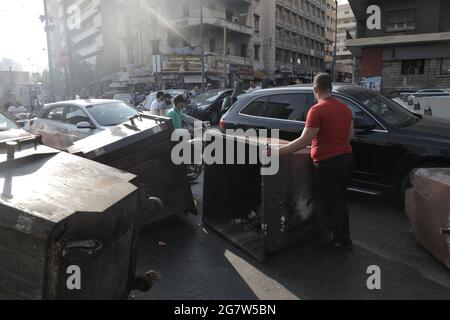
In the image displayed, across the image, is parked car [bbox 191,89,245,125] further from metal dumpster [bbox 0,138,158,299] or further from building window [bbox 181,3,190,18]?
building window [bbox 181,3,190,18]

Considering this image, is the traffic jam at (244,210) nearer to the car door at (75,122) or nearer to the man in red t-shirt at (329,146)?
the man in red t-shirt at (329,146)

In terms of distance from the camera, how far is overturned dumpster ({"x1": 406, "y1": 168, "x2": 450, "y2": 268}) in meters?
3.55

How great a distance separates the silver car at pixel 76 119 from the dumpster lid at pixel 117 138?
3.23 meters

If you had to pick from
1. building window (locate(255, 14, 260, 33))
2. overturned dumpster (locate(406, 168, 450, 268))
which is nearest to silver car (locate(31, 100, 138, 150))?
overturned dumpster (locate(406, 168, 450, 268))

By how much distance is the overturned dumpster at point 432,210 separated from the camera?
3551mm

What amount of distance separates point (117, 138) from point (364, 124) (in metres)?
3.25

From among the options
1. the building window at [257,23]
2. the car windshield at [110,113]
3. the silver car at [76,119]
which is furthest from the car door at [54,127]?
the building window at [257,23]

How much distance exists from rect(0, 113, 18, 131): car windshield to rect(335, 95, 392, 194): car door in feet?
15.2

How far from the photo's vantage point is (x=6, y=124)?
5035 mm

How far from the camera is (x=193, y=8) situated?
41562mm

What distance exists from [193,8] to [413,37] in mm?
24841

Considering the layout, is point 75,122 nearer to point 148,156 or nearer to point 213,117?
point 148,156

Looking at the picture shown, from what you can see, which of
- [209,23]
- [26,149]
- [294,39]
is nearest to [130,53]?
[209,23]
